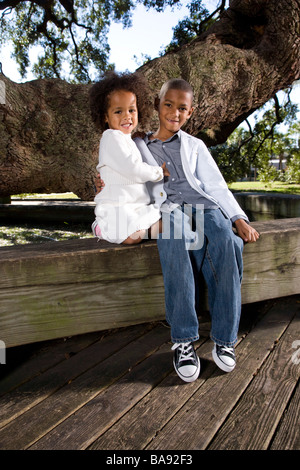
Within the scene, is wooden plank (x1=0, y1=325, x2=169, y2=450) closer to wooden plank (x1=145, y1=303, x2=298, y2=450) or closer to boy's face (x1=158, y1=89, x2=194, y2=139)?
wooden plank (x1=145, y1=303, x2=298, y2=450)

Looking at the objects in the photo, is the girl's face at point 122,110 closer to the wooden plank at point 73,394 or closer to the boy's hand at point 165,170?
the boy's hand at point 165,170

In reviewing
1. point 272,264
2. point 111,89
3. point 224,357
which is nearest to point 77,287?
point 224,357

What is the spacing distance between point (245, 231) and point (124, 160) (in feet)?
2.44

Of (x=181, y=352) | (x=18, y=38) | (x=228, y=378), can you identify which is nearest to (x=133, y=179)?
(x=181, y=352)

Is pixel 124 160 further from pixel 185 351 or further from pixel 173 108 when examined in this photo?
pixel 185 351

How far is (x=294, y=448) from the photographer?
124 centimetres

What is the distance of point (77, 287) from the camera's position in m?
1.77

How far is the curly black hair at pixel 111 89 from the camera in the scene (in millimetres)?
1928

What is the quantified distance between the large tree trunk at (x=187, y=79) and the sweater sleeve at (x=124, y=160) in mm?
1846

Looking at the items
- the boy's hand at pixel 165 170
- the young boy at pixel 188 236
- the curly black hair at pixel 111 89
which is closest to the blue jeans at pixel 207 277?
the young boy at pixel 188 236

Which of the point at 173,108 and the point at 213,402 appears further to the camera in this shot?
the point at 173,108

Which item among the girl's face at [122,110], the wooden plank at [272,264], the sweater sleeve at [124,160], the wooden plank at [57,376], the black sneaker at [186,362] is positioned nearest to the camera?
the wooden plank at [57,376]

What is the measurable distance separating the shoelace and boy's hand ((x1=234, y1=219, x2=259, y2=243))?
64 cm
